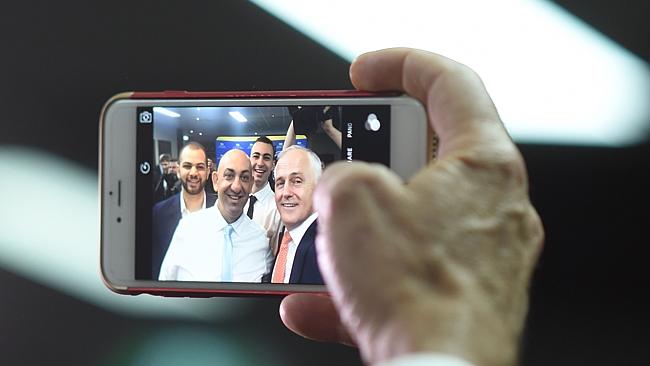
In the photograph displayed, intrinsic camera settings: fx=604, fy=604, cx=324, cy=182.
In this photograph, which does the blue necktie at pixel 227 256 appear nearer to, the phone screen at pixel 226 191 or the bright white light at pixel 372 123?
the phone screen at pixel 226 191

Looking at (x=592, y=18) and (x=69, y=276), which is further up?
(x=592, y=18)

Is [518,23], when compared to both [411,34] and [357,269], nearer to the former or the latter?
[411,34]

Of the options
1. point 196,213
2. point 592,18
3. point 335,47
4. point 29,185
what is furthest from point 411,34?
point 29,185

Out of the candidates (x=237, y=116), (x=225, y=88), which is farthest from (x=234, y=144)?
(x=225, y=88)

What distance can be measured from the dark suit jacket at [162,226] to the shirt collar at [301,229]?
89 mm

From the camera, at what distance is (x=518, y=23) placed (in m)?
0.59

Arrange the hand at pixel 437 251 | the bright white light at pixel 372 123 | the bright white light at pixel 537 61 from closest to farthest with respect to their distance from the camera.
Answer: the hand at pixel 437 251, the bright white light at pixel 372 123, the bright white light at pixel 537 61

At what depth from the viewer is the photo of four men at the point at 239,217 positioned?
444mm

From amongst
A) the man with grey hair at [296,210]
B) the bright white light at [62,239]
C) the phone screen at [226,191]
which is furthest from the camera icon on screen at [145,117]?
the bright white light at [62,239]

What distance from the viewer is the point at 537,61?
586mm

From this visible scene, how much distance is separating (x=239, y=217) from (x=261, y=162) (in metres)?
0.05

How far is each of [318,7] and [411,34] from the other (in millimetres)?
97

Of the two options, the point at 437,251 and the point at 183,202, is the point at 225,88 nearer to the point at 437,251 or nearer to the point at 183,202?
the point at 183,202

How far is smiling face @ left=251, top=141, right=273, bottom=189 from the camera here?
1.48 ft
